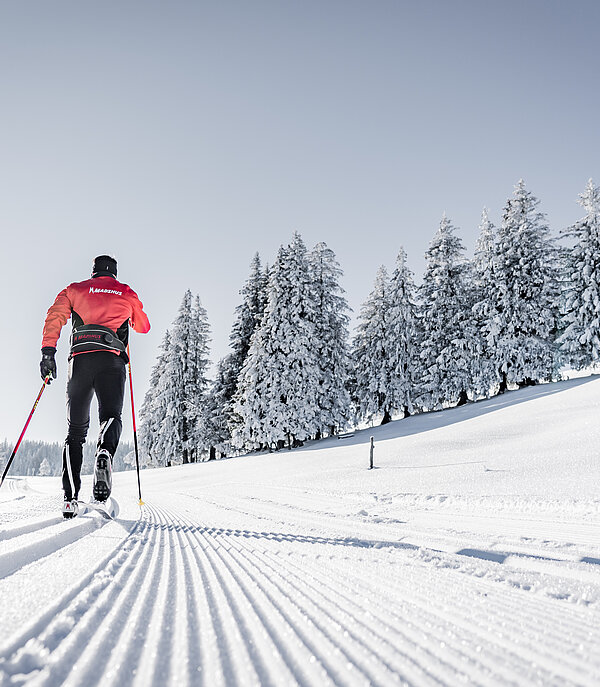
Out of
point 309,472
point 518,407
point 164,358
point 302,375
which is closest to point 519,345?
A: point 518,407

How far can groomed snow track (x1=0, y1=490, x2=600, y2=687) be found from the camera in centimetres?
80

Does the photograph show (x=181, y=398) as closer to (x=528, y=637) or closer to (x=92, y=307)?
(x=92, y=307)

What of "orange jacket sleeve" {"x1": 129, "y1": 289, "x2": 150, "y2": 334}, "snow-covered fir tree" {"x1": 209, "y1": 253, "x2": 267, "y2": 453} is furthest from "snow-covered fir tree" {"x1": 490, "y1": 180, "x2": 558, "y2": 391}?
"orange jacket sleeve" {"x1": 129, "y1": 289, "x2": 150, "y2": 334}

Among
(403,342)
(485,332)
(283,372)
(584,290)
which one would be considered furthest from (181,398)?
(584,290)

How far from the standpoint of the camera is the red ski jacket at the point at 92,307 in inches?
138

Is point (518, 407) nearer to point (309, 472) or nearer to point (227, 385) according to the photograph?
point (309, 472)

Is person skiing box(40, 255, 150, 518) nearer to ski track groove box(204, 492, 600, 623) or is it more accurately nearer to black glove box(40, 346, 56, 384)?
black glove box(40, 346, 56, 384)

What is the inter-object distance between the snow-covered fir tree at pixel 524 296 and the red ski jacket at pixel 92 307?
27.2 m

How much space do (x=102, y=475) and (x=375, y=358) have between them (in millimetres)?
28457

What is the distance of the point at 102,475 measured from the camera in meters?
3.18

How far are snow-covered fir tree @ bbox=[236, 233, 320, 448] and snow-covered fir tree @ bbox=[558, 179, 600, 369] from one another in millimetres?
15924

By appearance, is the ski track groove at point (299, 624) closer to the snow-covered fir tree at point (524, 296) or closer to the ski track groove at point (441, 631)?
the ski track groove at point (441, 631)

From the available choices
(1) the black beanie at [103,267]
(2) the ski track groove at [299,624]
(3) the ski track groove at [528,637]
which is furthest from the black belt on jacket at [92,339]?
(3) the ski track groove at [528,637]

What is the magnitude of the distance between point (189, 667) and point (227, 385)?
31626 mm
